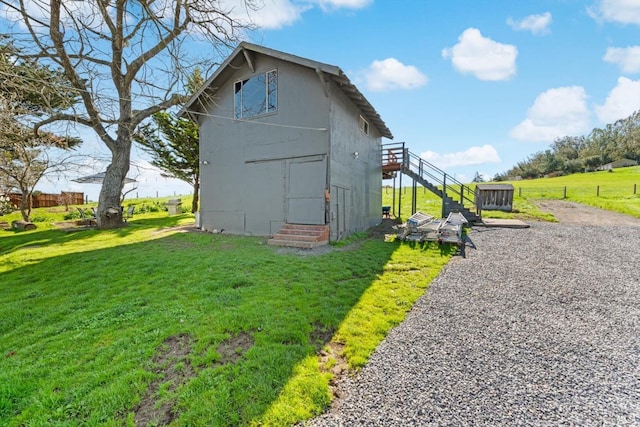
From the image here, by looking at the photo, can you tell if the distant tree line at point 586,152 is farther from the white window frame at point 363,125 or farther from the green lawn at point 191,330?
the green lawn at point 191,330

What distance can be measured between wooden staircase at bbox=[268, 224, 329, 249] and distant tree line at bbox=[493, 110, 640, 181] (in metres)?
55.0

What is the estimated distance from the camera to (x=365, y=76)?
466 inches

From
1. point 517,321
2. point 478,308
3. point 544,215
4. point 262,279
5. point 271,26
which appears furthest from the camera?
point 544,215

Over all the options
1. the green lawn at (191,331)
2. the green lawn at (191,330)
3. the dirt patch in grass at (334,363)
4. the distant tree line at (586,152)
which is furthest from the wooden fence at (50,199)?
the distant tree line at (586,152)

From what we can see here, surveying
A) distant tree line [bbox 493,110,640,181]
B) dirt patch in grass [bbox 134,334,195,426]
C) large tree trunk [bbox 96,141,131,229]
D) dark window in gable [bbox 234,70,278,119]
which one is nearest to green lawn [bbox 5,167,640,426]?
dirt patch in grass [bbox 134,334,195,426]

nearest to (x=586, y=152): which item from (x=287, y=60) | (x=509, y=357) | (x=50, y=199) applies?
(x=287, y=60)

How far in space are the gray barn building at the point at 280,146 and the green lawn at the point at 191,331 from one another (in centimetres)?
314

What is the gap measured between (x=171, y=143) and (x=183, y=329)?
60.4ft

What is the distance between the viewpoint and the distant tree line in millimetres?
49469

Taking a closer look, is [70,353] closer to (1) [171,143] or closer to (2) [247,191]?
(2) [247,191]

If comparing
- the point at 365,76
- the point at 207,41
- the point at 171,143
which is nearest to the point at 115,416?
the point at 207,41

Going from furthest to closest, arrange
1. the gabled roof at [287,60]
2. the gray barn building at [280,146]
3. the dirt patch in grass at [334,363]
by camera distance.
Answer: the gray barn building at [280,146]
the gabled roof at [287,60]
the dirt patch in grass at [334,363]

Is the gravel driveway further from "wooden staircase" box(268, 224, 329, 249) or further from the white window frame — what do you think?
the white window frame

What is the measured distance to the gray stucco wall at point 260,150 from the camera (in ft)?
32.4
